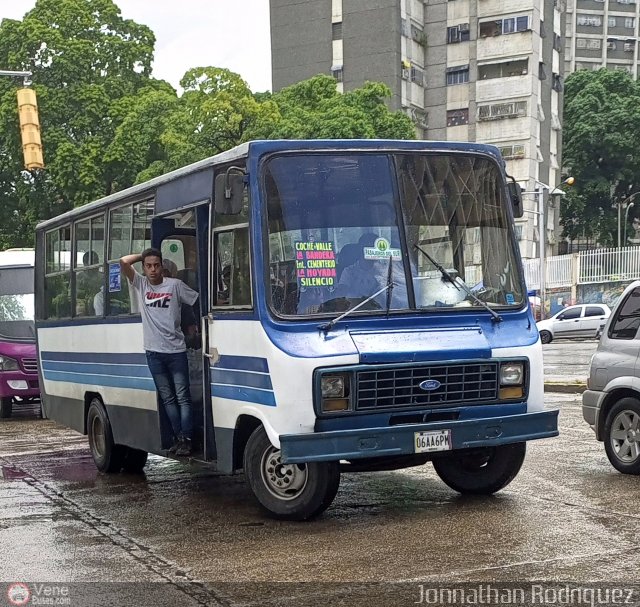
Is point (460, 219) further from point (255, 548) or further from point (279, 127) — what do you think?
point (279, 127)

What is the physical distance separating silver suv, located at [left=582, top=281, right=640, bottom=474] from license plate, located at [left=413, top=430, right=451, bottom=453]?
2518mm

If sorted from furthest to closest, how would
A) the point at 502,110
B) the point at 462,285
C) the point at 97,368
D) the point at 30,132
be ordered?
the point at 502,110 < the point at 30,132 < the point at 97,368 < the point at 462,285

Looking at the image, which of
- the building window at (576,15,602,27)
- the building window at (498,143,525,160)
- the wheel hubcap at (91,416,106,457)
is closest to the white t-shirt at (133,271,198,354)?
the wheel hubcap at (91,416,106,457)

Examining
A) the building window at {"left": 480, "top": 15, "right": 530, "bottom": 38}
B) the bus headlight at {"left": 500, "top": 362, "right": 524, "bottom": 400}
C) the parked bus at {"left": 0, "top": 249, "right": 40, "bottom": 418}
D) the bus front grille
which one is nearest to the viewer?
the bus front grille

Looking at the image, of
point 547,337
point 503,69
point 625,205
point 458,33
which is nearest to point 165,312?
point 547,337

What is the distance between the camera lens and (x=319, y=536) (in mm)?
7852

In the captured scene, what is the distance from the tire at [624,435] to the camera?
1006 centimetres

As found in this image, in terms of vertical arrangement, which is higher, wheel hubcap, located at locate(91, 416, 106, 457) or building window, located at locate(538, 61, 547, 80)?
building window, located at locate(538, 61, 547, 80)

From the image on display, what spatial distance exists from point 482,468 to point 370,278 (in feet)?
6.53

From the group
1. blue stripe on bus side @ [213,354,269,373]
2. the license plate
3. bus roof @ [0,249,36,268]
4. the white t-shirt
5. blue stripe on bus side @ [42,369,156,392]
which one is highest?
bus roof @ [0,249,36,268]

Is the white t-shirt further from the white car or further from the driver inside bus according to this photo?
the white car

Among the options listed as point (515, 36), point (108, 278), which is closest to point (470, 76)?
point (515, 36)

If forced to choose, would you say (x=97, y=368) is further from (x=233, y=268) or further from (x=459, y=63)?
(x=459, y=63)

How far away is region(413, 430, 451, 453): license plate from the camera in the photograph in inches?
320
